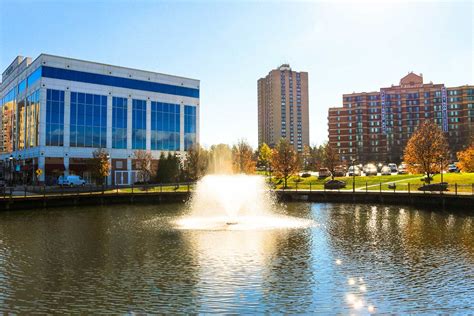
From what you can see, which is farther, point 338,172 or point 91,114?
point 338,172

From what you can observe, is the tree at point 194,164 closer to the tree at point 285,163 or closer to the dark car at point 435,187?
the tree at point 285,163

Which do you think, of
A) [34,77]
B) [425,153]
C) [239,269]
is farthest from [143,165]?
[239,269]

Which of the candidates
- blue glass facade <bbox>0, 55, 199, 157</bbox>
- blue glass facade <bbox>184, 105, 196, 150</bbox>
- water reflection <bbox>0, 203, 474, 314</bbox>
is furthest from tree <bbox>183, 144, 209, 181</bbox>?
water reflection <bbox>0, 203, 474, 314</bbox>

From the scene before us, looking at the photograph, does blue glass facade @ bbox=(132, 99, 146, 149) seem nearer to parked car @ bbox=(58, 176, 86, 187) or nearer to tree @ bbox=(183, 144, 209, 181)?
tree @ bbox=(183, 144, 209, 181)

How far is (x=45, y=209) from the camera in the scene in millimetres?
48688

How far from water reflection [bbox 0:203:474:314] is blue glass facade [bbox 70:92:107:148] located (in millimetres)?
48767

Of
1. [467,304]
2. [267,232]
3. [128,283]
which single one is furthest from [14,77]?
[467,304]

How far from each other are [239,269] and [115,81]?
7363 centimetres

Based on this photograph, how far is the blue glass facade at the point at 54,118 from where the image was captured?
7519cm

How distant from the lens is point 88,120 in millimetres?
79438

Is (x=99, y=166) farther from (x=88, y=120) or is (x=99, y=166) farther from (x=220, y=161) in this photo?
(x=220, y=161)

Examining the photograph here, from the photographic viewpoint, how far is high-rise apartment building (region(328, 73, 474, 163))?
164 meters

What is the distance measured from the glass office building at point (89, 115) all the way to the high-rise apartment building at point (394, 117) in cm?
9827

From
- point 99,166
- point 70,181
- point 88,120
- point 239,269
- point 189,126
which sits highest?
point 189,126
